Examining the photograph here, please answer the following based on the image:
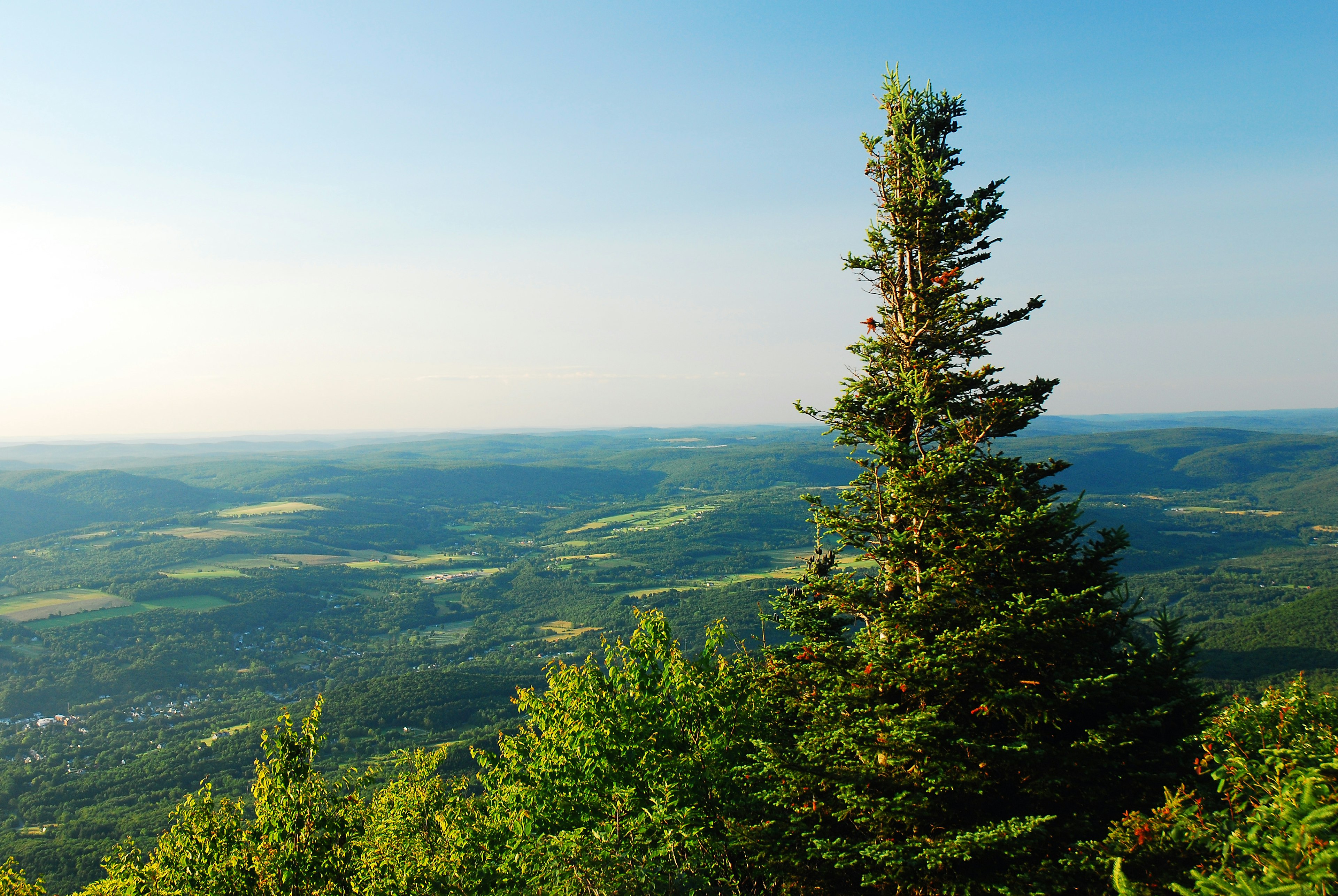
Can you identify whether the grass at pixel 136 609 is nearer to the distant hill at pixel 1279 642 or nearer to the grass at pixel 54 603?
the grass at pixel 54 603

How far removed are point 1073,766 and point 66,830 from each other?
4857 inches

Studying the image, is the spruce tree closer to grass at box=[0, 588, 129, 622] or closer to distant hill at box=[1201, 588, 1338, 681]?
distant hill at box=[1201, 588, 1338, 681]

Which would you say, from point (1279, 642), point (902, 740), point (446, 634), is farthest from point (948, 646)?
point (446, 634)

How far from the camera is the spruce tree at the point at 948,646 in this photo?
13.6 m

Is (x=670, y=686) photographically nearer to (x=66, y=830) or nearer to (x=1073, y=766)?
(x=1073, y=766)

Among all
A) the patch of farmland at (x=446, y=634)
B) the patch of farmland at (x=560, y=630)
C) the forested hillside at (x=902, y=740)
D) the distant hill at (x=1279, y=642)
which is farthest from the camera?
the patch of farmland at (x=446, y=634)

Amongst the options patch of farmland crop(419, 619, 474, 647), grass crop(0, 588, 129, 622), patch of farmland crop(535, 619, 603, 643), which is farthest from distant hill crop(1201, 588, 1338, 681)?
grass crop(0, 588, 129, 622)

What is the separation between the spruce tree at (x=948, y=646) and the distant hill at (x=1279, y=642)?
11540 centimetres

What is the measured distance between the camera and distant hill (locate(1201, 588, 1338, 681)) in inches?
4368

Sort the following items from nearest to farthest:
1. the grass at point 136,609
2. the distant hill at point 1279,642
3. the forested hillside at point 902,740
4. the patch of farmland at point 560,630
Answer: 1. the forested hillside at point 902,740
2. the distant hill at point 1279,642
3. the grass at point 136,609
4. the patch of farmland at point 560,630

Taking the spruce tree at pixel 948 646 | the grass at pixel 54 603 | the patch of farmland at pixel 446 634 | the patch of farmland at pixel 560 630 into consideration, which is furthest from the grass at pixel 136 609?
the spruce tree at pixel 948 646

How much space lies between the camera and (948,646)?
14.1 metres

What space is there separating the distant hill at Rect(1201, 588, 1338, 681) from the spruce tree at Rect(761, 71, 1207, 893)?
11540cm

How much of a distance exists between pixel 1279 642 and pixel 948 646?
16050cm
